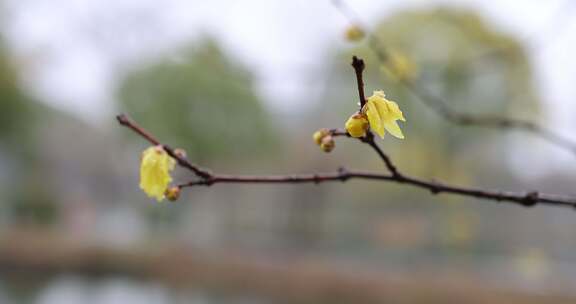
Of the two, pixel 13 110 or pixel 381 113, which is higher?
pixel 13 110

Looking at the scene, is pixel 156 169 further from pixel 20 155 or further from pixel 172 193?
pixel 20 155

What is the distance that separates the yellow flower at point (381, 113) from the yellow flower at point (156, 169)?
0.18 meters

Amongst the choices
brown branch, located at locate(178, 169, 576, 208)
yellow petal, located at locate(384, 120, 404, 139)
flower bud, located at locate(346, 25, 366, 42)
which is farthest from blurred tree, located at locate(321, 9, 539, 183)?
yellow petal, located at locate(384, 120, 404, 139)

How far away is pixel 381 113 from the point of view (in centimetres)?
38

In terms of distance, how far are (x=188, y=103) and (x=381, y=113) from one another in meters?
6.93

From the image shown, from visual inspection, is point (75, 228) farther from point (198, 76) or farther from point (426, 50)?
point (426, 50)

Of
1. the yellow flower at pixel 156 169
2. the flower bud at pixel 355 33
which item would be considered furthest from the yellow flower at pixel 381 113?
the flower bud at pixel 355 33

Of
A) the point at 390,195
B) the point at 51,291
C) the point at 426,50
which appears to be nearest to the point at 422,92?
the point at 51,291

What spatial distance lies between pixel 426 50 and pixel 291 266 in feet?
9.61

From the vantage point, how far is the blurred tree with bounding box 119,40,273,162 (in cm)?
700

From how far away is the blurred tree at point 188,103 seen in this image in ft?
23.0

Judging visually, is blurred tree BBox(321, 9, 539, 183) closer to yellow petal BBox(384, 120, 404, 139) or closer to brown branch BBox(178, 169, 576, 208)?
brown branch BBox(178, 169, 576, 208)

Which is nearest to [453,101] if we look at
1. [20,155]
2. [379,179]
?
[379,179]

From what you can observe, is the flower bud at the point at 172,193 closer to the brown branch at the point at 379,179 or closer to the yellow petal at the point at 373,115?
the brown branch at the point at 379,179
